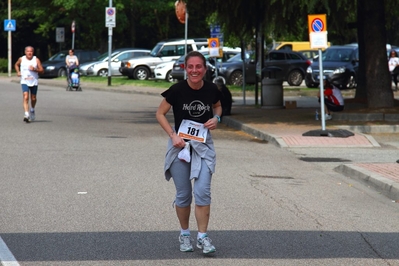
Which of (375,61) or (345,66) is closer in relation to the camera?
(375,61)

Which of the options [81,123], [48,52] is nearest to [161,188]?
[81,123]

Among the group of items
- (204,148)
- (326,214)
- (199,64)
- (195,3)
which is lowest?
(326,214)

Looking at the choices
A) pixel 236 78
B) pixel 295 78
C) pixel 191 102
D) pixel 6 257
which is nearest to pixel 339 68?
pixel 295 78

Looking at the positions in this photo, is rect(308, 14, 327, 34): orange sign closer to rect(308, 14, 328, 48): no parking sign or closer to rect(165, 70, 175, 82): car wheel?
rect(308, 14, 328, 48): no parking sign

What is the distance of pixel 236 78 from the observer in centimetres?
4003

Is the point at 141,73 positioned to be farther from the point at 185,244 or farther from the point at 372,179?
the point at 185,244

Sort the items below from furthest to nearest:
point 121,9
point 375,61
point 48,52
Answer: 1. point 48,52
2. point 121,9
3. point 375,61

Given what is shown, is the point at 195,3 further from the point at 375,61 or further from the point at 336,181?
the point at 336,181

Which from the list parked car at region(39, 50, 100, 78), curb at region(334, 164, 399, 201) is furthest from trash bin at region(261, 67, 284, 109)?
parked car at region(39, 50, 100, 78)

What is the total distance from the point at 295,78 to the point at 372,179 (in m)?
29.1

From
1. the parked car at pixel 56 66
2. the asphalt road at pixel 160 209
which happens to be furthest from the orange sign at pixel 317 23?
the parked car at pixel 56 66

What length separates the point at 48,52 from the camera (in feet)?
237

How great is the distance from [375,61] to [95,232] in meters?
14.4

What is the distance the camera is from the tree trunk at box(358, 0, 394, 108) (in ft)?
71.7
